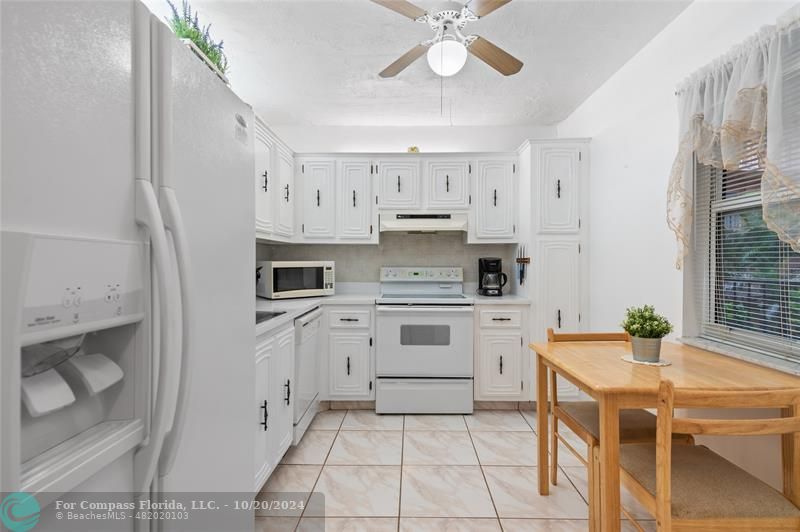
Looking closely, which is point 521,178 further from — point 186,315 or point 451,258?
point 186,315

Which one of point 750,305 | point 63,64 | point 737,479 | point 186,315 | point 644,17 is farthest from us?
point 644,17

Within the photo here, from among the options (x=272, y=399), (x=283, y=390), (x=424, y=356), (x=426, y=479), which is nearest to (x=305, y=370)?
(x=283, y=390)

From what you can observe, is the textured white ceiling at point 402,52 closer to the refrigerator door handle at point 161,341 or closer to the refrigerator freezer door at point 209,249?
the refrigerator freezer door at point 209,249

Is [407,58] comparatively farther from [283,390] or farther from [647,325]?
[283,390]

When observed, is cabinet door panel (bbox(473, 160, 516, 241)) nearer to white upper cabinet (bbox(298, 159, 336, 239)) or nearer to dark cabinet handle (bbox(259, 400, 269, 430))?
white upper cabinet (bbox(298, 159, 336, 239))

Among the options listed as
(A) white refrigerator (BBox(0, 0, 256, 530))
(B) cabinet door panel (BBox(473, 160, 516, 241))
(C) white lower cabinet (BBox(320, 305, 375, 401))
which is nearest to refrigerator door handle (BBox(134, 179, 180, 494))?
(A) white refrigerator (BBox(0, 0, 256, 530))

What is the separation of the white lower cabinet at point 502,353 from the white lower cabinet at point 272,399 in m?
1.57

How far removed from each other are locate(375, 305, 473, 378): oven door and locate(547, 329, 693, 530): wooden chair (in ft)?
3.69

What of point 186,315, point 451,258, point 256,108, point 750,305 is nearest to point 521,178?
point 451,258

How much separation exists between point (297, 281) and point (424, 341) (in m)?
1.19

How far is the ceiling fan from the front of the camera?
5.78 feet

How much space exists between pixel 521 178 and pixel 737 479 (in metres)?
2.59

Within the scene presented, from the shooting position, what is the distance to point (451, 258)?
383 cm

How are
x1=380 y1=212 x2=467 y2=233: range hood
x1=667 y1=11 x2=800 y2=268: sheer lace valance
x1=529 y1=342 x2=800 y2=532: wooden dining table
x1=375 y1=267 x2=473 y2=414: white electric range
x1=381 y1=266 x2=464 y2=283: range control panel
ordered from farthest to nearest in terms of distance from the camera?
x1=381 y1=266 x2=464 y2=283: range control panel, x1=380 y1=212 x2=467 y2=233: range hood, x1=375 y1=267 x2=473 y2=414: white electric range, x1=667 y1=11 x2=800 y2=268: sheer lace valance, x1=529 y1=342 x2=800 y2=532: wooden dining table
